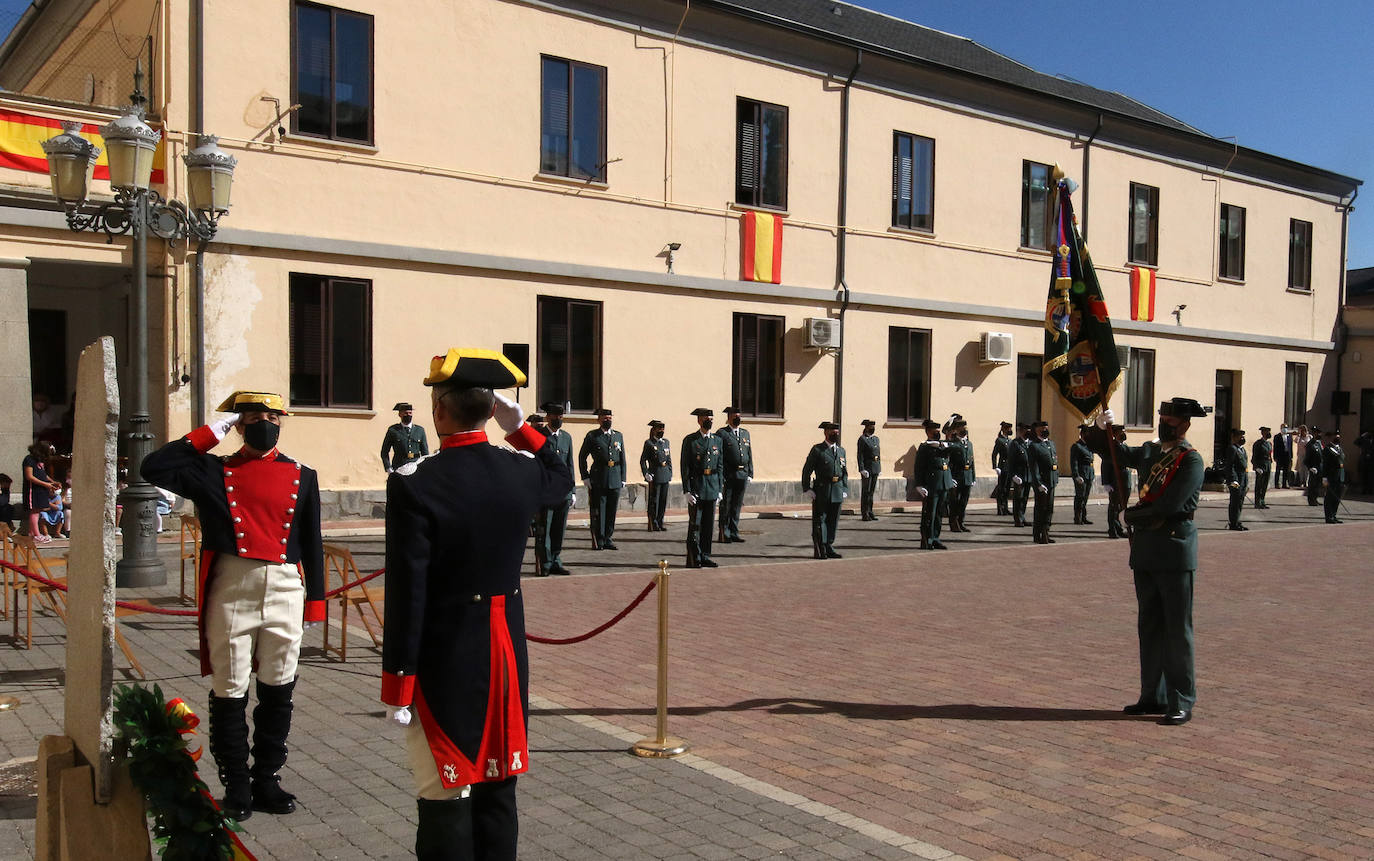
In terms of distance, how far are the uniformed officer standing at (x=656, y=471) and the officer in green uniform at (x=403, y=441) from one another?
3.36 meters

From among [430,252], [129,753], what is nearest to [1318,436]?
[430,252]

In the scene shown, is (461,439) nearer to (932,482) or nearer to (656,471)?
(932,482)

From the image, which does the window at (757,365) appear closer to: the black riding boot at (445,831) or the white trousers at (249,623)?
the white trousers at (249,623)

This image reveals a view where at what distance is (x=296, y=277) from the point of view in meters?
17.5

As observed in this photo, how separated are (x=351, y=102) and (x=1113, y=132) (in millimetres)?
18958

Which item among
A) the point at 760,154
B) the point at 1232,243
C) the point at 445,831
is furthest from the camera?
the point at 1232,243

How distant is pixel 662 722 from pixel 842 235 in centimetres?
1842

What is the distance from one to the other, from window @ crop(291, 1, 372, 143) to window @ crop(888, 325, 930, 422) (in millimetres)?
11663

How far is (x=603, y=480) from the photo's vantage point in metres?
16.4

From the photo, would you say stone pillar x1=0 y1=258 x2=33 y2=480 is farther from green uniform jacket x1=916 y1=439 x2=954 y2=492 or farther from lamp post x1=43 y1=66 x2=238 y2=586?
green uniform jacket x1=916 y1=439 x2=954 y2=492

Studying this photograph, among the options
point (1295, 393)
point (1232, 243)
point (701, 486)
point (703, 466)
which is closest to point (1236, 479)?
point (703, 466)

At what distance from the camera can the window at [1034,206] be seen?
88.9 ft

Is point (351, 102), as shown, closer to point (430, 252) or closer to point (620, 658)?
point (430, 252)

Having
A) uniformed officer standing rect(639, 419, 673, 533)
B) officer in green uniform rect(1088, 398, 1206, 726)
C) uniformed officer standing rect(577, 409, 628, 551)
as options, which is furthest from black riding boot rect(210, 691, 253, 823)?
uniformed officer standing rect(639, 419, 673, 533)
